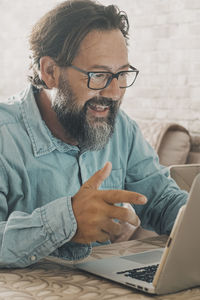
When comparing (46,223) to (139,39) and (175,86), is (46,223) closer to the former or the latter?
(175,86)

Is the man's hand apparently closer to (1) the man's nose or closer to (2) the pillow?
(1) the man's nose

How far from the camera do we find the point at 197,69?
313cm

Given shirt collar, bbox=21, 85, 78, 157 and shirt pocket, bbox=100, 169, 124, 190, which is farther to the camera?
shirt pocket, bbox=100, 169, 124, 190

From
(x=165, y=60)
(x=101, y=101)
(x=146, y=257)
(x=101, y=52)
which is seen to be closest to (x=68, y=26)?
(x=101, y=52)

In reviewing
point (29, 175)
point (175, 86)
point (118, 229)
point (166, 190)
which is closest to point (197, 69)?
point (175, 86)

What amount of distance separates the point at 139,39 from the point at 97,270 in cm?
262

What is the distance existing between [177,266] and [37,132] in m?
0.62

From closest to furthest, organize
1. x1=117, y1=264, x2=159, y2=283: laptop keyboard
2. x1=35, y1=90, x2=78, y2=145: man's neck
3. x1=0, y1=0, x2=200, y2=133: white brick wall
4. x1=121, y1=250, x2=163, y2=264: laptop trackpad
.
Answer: x1=117, y1=264, x2=159, y2=283: laptop keyboard < x1=121, y1=250, x2=163, y2=264: laptop trackpad < x1=35, y1=90, x2=78, y2=145: man's neck < x1=0, y1=0, x2=200, y2=133: white brick wall

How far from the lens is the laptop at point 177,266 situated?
2.83ft

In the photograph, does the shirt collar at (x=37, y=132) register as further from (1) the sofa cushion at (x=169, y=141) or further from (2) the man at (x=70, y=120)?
(1) the sofa cushion at (x=169, y=141)

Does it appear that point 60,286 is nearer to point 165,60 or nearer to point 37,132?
point 37,132

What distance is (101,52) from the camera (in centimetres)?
138

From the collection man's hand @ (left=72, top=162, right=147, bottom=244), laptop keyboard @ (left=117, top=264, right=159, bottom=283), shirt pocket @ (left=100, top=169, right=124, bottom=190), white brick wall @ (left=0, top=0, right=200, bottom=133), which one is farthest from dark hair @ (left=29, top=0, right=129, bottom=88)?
white brick wall @ (left=0, top=0, right=200, bottom=133)

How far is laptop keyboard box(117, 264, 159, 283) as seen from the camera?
974mm
